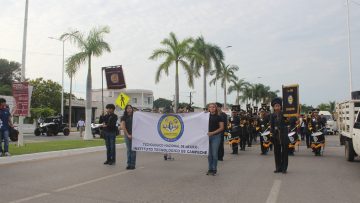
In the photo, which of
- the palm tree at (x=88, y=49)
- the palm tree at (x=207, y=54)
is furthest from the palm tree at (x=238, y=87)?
the palm tree at (x=88, y=49)

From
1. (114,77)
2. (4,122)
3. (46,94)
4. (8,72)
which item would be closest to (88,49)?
(114,77)

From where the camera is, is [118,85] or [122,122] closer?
[122,122]

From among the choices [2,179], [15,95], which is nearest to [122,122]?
[2,179]

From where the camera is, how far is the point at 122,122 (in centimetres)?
1198

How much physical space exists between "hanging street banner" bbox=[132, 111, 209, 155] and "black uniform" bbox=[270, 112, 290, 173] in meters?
1.73

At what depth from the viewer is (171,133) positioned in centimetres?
1165

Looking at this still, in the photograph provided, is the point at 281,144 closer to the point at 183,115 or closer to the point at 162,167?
the point at 183,115

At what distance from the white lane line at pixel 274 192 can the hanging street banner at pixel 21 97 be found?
42.2ft

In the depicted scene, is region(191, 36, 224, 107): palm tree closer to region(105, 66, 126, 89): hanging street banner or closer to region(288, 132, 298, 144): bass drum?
region(105, 66, 126, 89): hanging street banner

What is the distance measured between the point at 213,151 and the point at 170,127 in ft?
5.69

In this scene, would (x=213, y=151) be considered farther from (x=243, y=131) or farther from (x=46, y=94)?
(x=46, y=94)

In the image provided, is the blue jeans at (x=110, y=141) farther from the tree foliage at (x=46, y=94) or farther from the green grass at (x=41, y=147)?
the tree foliage at (x=46, y=94)

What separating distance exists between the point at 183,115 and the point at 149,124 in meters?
1.10

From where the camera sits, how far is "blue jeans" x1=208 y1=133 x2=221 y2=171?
34.3 ft
